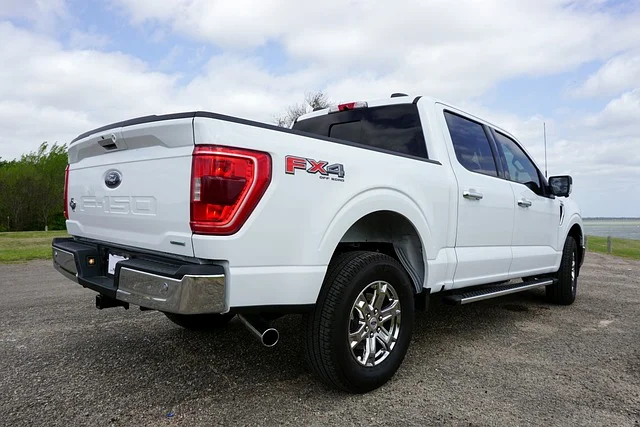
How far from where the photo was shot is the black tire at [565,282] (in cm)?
556

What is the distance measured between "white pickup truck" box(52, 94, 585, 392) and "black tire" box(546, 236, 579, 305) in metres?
1.82

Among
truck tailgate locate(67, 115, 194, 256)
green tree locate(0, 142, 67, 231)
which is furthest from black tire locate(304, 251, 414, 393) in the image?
green tree locate(0, 142, 67, 231)

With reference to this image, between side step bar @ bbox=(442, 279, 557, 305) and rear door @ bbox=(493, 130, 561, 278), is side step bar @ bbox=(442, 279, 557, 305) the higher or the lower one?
the lower one

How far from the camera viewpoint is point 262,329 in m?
2.48

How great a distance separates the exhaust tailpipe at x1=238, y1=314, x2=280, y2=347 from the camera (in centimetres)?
246

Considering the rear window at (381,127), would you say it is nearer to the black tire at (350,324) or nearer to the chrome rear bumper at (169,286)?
the black tire at (350,324)

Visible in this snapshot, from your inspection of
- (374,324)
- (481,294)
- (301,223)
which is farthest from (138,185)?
(481,294)

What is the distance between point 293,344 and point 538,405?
1831 mm

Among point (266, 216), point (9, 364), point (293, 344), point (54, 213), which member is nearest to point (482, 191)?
point (293, 344)

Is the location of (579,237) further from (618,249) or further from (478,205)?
(618,249)

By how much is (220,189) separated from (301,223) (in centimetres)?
48

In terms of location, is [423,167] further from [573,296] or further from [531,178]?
[573,296]

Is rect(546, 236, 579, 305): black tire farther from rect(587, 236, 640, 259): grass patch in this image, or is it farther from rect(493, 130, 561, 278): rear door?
rect(587, 236, 640, 259): grass patch

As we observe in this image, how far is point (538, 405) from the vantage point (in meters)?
2.70
